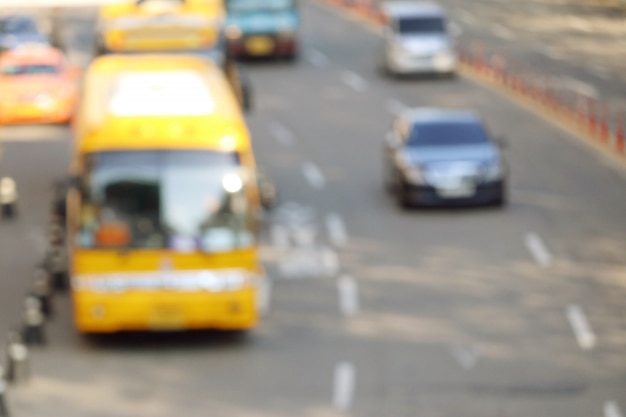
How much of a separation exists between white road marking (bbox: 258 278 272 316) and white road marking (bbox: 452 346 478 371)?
3.37 m

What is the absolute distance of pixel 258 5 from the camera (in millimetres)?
53688

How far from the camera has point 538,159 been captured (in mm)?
→ 38875

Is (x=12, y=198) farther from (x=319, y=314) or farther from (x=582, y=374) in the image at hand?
(x=582, y=374)

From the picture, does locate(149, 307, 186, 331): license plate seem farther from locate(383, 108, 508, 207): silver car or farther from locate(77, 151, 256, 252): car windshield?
locate(383, 108, 508, 207): silver car

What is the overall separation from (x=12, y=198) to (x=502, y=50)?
2690 cm

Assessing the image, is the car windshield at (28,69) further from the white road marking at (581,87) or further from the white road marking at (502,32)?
the white road marking at (502,32)

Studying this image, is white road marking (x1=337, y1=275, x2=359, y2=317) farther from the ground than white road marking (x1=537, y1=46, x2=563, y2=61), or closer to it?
farther from the ground

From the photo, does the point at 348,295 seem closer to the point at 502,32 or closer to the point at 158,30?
the point at 158,30

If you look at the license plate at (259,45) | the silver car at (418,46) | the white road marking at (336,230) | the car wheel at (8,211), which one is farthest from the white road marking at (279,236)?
the license plate at (259,45)

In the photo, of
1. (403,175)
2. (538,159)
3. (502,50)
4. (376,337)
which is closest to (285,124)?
(538,159)

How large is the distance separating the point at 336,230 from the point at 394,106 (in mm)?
14578

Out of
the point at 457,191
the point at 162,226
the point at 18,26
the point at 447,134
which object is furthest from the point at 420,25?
the point at 162,226

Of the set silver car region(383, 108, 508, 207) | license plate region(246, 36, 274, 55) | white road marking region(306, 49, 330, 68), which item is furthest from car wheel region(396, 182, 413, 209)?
white road marking region(306, 49, 330, 68)

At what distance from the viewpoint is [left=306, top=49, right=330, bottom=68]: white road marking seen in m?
53.9
